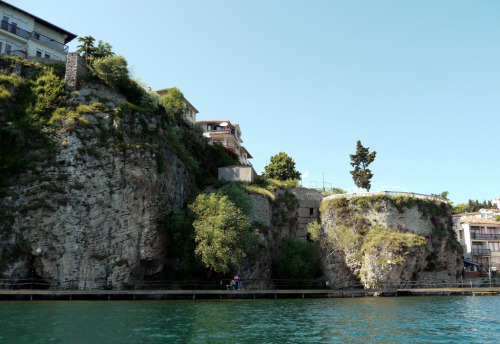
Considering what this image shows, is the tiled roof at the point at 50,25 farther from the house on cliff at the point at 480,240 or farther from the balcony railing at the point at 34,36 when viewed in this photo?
the house on cliff at the point at 480,240

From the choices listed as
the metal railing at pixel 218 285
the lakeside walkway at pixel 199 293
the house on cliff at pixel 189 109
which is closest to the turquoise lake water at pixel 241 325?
the lakeside walkway at pixel 199 293

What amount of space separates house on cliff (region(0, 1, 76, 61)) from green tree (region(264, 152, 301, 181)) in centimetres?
4891

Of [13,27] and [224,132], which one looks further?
[224,132]

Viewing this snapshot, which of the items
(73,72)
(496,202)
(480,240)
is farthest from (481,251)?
(496,202)

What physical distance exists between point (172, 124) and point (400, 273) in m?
37.8

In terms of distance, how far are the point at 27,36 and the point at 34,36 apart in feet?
4.27

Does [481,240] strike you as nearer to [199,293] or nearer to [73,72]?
[199,293]

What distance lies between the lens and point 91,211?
1690 inches

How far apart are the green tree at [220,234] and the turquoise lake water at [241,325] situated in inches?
412

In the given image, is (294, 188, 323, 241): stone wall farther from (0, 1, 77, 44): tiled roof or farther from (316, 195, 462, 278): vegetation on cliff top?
(0, 1, 77, 44): tiled roof

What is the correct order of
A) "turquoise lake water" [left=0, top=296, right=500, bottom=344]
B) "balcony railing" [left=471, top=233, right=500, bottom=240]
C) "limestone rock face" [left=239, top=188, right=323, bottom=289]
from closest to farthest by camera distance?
1. "turquoise lake water" [left=0, top=296, right=500, bottom=344]
2. "limestone rock face" [left=239, top=188, right=323, bottom=289]
3. "balcony railing" [left=471, top=233, right=500, bottom=240]

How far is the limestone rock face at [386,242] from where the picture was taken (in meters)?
52.7

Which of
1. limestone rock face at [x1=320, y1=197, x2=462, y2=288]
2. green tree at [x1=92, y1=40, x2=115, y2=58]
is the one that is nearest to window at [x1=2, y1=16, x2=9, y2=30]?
green tree at [x1=92, y1=40, x2=115, y2=58]

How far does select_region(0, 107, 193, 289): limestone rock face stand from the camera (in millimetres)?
40000
